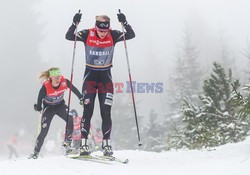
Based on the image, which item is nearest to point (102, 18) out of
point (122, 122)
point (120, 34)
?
point (120, 34)

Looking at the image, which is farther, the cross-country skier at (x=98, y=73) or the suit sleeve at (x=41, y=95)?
the suit sleeve at (x=41, y=95)

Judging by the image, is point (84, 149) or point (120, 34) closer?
point (84, 149)

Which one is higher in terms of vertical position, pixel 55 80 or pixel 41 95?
pixel 55 80

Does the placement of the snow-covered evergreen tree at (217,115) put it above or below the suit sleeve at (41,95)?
below

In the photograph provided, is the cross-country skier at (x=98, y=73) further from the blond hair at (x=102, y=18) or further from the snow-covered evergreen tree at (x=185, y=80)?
the snow-covered evergreen tree at (x=185, y=80)

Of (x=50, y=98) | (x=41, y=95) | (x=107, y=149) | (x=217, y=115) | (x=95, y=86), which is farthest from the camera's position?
(x=217, y=115)

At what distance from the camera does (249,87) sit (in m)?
6.42

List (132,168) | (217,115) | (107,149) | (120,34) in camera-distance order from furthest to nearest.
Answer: (217,115), (120,34), (107,149), (132,168)

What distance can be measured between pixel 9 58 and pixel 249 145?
11694 cm

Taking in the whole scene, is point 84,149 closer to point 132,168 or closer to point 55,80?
Answer: point 132,168

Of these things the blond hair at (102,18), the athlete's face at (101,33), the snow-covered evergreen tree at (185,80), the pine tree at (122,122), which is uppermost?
the blond hair at (102,18)

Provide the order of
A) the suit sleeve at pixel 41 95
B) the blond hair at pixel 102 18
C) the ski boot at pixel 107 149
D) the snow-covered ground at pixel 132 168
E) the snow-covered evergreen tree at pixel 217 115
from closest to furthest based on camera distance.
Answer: the snow-covered ground at pixel 132 168 → the ski boot at pixel 107 149 → the blond hair at pixel 102 18 → the suit sleeve at pixel 41 95 → the snow-covered evergreen tree at pixel 217 115

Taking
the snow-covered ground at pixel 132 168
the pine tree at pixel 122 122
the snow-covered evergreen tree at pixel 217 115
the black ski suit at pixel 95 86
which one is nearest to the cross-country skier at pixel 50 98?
the black ski suit at pixel 95 86

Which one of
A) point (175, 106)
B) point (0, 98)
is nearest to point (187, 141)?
point (175, 106)
